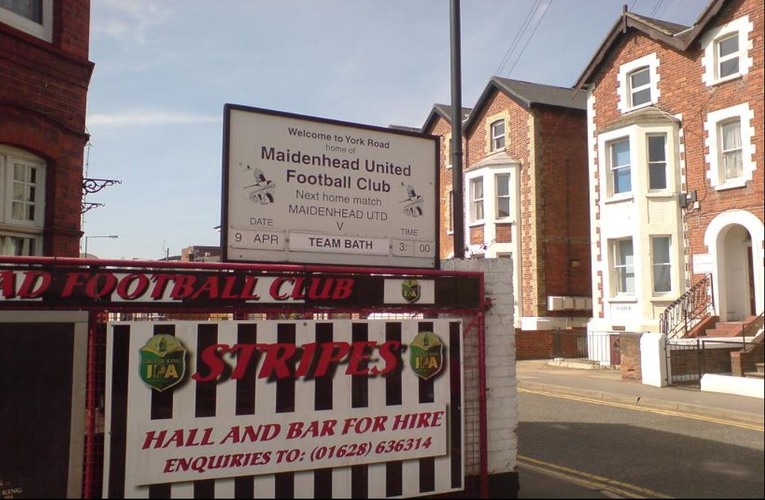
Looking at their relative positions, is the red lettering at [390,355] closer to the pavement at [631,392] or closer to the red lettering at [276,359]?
the red lettering at [276,359]

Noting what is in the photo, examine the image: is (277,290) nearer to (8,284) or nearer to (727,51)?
(8,284)

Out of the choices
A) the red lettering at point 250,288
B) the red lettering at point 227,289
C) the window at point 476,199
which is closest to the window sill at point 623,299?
the window at point 476,199

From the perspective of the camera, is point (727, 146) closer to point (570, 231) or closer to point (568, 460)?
point (570, 231)

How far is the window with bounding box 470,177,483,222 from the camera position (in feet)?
90.1

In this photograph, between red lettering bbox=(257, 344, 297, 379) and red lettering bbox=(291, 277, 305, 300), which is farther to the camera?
red lettering bbox=(291, 277, 305, 300)

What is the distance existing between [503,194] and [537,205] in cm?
166

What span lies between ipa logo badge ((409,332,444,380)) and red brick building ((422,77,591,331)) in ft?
64.7

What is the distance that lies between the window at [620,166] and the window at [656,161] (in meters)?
0.76

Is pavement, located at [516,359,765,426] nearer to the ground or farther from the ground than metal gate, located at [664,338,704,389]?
nearer to the ground

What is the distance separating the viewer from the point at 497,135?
92.7 feet

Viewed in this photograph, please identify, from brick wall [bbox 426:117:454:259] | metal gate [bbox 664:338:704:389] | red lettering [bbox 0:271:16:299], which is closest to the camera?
red lettering [bbox 0:271:16:299]

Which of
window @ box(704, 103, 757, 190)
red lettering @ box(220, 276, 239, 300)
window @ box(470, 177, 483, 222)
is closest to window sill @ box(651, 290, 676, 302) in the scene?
window @ box(704, 103, 757, 190)

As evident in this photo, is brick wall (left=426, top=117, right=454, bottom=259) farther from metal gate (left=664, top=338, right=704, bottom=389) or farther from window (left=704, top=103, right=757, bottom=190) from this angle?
metal gate (left=664, top=338, right=704, bottom=389)

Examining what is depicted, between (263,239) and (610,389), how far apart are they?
1069 centimetres
